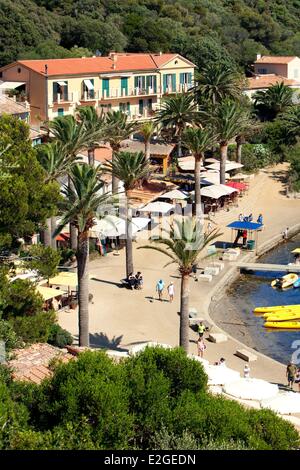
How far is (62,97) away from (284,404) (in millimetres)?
37178

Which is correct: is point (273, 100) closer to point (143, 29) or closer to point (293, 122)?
point (293, 122)

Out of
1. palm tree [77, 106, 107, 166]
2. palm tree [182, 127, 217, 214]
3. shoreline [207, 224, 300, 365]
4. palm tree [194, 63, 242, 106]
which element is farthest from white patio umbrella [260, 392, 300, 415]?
palm tree [194, 63, 242, 106]

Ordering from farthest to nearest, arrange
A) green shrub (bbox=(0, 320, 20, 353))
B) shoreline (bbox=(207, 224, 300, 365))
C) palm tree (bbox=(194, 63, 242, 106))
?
palm tree (bbox=(194, 63, 242, 106)), shoreline (bbox=(207, 224, 300, 365)), green shrub (bbox=(0, 320, 20, 353))

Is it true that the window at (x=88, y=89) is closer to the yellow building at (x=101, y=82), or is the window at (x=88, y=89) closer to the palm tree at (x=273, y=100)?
the yellow building at (x=101, y=82)

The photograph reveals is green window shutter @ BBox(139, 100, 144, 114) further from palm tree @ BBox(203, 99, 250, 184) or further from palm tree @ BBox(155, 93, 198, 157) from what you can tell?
palm tree @ BBox(203, 99, 250, 184)

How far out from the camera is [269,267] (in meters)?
38.5

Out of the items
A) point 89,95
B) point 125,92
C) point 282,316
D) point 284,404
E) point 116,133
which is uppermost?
point 125,92

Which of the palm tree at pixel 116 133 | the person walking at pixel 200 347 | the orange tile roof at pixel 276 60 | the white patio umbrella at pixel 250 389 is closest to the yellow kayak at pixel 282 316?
the person walking at pixel 200 347

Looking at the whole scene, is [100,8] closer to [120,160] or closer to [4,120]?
[120,160]

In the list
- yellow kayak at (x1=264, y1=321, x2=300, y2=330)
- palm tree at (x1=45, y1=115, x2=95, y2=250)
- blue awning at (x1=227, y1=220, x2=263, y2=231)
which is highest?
palm tree at (x1=45, y1=115, x2=95, y2=250)

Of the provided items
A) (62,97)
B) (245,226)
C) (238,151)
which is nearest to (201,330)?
(245,226)

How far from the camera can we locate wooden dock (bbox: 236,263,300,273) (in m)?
38.6

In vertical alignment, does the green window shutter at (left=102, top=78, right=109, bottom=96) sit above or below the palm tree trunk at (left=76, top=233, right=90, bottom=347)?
above

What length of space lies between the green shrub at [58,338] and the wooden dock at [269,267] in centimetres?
1439
